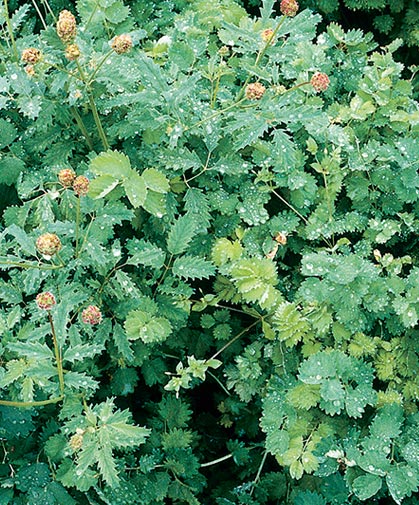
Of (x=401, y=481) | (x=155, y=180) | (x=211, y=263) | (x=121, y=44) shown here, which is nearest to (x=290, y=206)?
(x=211, y=263)

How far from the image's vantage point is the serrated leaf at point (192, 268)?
74.4 inches

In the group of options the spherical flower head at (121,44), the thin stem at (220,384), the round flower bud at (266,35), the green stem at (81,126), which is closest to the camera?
the spherical flower head at (121,44)

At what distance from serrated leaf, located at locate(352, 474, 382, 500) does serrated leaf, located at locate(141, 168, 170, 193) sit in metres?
0.98

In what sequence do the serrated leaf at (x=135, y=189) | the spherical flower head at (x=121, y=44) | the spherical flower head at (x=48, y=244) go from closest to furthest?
the spherical flower head at (x=48, y=244)
the spherical flower head at (x=121, y=44)
the serrated leaf at (x=135, y=189)

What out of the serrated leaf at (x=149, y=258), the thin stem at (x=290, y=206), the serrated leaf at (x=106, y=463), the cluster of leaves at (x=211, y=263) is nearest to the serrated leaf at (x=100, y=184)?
the cluster of leaves at (x=211, y=263)

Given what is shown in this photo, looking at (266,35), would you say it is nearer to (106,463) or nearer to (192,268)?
(192,268)

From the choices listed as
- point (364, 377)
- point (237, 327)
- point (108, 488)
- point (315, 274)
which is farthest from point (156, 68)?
point (108, 488)

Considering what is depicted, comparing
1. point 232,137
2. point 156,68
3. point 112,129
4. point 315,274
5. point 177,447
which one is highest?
point 156,68

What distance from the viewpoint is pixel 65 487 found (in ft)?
6.34

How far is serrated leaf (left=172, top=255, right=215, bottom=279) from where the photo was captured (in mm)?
1890

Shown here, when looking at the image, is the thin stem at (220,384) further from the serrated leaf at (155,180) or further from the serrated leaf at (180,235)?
the serrated leaf at (155,180)

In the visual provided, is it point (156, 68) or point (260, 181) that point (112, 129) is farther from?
point (260, 181)

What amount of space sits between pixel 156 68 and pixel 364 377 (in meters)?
1.06

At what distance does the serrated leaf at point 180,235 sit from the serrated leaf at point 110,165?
225 mm
